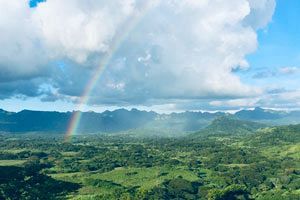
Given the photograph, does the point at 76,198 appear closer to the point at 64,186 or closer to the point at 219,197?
the point at 64,186

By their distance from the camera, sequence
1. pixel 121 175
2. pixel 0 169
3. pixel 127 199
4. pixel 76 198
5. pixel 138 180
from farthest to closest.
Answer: pixel 121 175, pixel 138 180, pixel 0 169, pixel 76 198, pixel 127 199

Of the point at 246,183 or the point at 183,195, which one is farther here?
the point at 246,183

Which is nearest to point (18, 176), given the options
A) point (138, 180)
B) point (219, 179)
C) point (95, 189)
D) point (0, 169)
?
point (0, 169)

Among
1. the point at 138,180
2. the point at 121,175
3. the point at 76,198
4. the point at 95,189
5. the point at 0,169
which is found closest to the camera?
the point at 76,198

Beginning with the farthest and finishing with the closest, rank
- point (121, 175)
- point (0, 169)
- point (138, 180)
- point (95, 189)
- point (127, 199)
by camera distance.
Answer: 1. point (121, 175)
2. point (138, 180)
3. point (95, 189)
4. point (0, 169)
5. point (127, 199)

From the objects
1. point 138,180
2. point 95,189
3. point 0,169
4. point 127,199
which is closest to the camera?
point 127,199

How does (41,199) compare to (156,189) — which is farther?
(156,189)

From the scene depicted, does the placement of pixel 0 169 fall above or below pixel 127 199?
above

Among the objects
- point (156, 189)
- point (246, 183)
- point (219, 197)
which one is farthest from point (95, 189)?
point (246, 183)

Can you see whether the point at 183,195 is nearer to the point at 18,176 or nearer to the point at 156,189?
the point at 156,189
